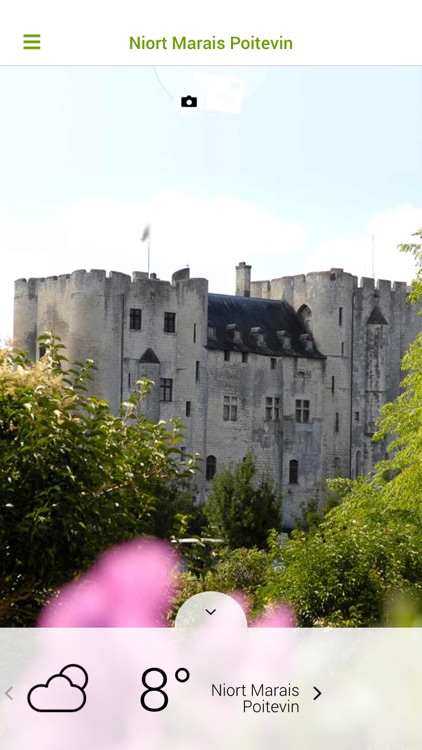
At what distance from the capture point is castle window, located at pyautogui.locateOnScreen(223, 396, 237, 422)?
200 feet

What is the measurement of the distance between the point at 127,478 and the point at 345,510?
1215cm

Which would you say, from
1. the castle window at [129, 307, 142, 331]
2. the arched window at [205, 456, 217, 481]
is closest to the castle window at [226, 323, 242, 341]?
the castle window at [129, 307, 142, 331]

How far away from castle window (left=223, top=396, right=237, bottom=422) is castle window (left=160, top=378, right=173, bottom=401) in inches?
124

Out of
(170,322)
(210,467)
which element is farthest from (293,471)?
(170,322)

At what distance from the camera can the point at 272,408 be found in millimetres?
62594

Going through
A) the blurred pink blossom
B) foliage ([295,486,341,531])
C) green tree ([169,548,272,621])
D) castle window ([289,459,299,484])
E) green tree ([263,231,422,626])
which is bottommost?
foliage ([295,486,341,531])

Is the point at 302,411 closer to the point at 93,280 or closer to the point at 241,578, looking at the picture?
the point at 93,280

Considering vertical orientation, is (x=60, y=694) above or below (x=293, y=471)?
above

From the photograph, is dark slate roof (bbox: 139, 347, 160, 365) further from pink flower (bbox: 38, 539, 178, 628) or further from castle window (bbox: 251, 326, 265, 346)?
pink flower (bbox: 38, 539, 178, 628)

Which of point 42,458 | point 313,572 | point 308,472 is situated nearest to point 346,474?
point 308,472

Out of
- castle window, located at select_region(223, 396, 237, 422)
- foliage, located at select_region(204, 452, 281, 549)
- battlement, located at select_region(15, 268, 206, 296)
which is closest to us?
foliage, located at select_region(204, 452, 281, 549)

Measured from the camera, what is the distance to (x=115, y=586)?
8250 mm

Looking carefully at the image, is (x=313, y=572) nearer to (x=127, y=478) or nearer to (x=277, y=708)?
(x=127, y=478)

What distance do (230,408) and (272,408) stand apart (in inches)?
107
